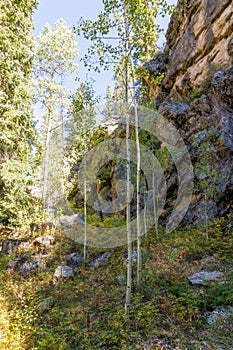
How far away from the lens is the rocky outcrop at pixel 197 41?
1490 cm

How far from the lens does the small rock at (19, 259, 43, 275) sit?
10.1m

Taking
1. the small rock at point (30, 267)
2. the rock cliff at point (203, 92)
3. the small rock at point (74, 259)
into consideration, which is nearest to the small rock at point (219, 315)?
the rock cliff at point (203, 92)

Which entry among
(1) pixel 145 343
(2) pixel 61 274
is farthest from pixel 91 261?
(1) pixel 145 343

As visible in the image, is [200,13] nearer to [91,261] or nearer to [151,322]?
[91,261]

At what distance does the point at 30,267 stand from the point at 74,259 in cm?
194

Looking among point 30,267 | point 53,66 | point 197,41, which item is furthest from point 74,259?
point 197,41

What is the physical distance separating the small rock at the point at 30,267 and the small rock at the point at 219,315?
7.23 meters

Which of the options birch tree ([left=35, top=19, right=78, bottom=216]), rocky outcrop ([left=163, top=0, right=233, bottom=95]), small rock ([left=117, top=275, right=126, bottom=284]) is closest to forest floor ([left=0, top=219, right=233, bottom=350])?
small rock ([left=117, top=275, right=126, bottom=284])

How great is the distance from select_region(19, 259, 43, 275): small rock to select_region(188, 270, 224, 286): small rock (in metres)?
6.52

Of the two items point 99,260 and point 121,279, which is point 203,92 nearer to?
point 99,260

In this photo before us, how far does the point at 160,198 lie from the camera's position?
1452 cm

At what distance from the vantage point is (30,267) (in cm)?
1030

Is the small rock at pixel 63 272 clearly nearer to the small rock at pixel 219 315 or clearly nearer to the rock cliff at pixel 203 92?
the small rock at pixel 219 315

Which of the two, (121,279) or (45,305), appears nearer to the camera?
(45,305)
